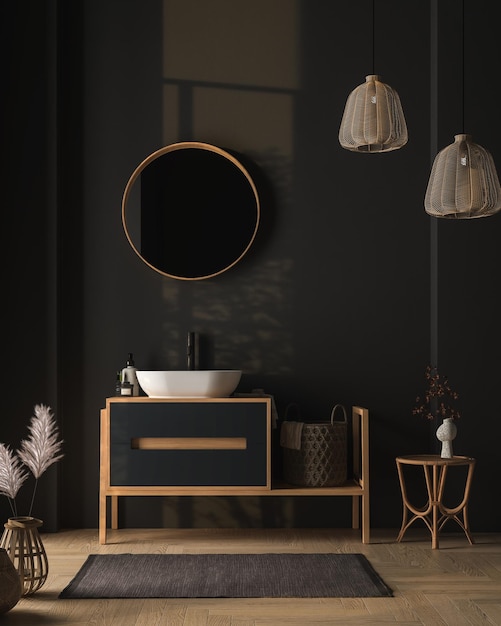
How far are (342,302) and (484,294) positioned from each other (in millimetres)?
777

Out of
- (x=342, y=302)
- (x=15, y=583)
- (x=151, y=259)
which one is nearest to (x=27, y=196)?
(x=151, y=259)

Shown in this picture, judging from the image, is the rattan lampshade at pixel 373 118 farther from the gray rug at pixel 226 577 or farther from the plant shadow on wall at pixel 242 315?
the gray rug at pixel 226 577

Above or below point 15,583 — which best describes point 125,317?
above

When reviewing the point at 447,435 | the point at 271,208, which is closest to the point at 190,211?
the point at 271,208

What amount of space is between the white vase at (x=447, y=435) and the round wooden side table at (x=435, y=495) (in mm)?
33

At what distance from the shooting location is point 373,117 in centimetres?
357

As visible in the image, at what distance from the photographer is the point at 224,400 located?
4438mm

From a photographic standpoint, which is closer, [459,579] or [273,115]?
[459,579]

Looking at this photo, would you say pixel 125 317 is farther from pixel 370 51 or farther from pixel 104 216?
pixel 370 51

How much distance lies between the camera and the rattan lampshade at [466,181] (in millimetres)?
3582

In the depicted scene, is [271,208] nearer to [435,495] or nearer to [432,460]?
[432,460]

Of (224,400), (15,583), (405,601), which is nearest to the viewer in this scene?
(15,583)

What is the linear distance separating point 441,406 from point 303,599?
1597 millimetres

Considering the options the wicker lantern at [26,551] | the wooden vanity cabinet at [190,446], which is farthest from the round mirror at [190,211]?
the wicker lantern at [26,551]
